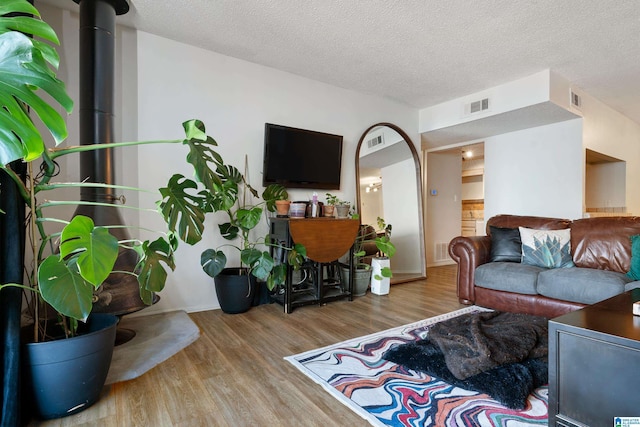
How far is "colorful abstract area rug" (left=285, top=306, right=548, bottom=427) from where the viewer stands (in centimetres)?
140

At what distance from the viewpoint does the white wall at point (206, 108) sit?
110 inches

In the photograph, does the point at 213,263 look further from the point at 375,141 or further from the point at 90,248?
the point at 375,141

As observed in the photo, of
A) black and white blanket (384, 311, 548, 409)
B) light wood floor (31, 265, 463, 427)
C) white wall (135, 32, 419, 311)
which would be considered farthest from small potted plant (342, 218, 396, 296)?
black and white blanket (384, 311, 548, 409)

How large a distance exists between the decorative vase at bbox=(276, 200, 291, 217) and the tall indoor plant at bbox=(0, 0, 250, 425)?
Result: 4.72 feet

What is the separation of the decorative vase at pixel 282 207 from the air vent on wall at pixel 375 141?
1515 millimetres

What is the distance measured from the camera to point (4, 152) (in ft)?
2.81

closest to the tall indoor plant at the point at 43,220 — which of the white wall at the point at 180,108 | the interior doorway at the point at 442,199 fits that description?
the white wall at the point at 180,108

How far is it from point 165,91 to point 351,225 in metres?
2.09

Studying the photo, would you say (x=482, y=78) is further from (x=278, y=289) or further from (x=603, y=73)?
(x=278, y=289)

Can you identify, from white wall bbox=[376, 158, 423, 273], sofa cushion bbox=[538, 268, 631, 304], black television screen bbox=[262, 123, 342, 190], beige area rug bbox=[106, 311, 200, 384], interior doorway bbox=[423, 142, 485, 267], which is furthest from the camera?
interior doorway bbox=[423, 142, 485, 267]

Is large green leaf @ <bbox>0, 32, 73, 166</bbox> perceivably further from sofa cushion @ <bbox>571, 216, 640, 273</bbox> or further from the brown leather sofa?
sofa cushion @ <bbox>571, 216, 640, 273</bbox>

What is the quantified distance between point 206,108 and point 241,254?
1.39 m

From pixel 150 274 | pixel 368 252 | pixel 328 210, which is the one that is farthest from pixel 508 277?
pixel 150 274

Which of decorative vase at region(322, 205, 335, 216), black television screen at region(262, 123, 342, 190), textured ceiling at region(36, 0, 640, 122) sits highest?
textured ceiling at region(36, 0, 640, 122)
